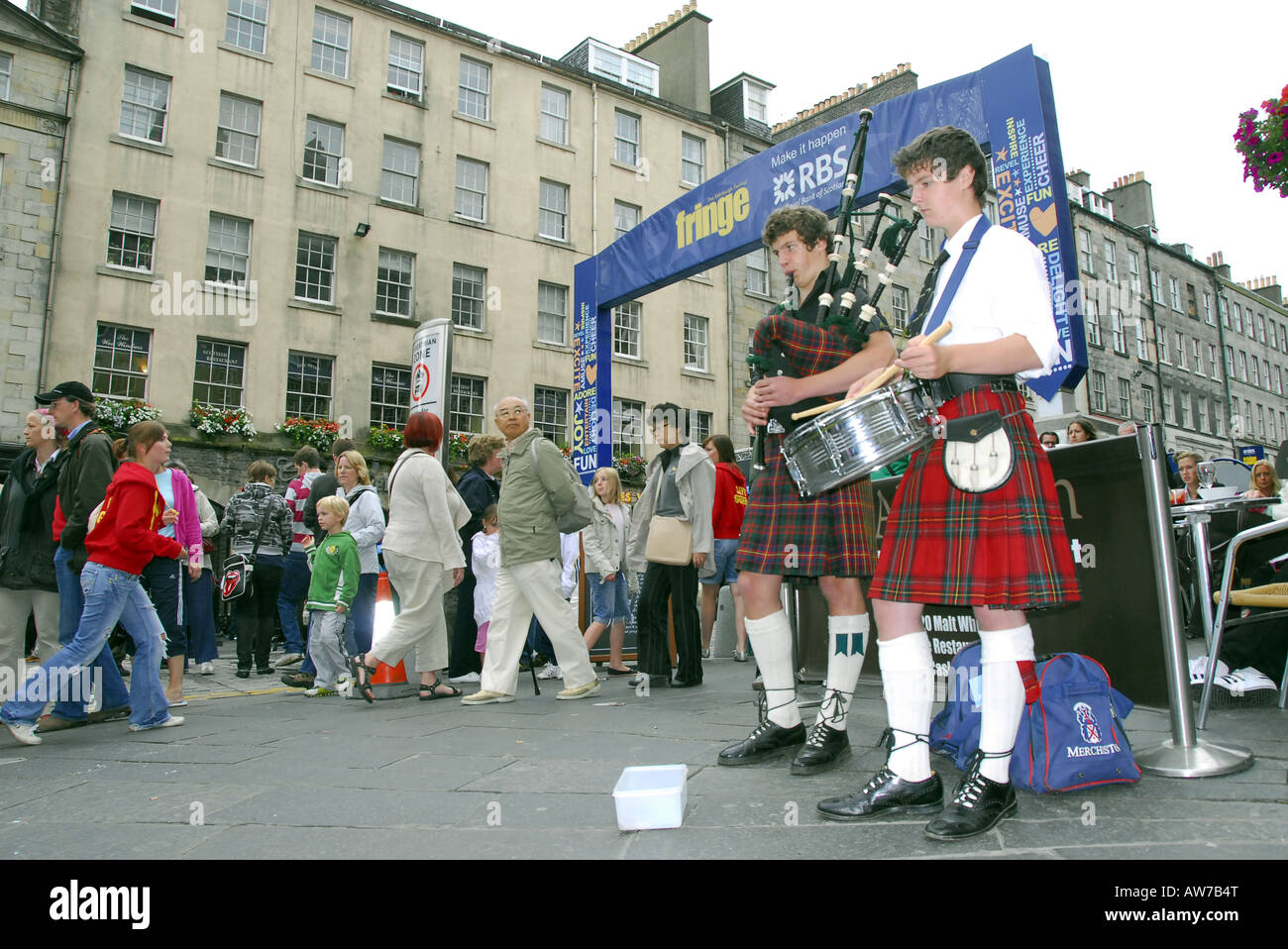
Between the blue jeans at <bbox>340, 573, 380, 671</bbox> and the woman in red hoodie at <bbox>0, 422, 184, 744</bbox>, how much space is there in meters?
2.02

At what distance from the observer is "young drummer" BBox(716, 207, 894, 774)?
341 cm

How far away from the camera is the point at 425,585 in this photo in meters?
6.41

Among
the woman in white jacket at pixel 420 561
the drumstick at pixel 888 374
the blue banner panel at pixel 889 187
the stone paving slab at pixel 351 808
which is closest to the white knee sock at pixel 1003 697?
the drumstick at pixel 888 374

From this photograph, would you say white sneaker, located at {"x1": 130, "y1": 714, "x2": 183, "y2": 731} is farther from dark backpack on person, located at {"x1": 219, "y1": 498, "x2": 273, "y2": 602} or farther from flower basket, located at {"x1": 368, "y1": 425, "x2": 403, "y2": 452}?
flower basket, located at {"x1": 368, "y1": 425, "x2": 403, "y2": 452}

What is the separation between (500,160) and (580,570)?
19.4 metres

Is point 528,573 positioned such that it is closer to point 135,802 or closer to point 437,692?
point 437,692

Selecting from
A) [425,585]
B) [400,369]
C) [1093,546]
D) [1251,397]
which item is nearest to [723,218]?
[425,585]

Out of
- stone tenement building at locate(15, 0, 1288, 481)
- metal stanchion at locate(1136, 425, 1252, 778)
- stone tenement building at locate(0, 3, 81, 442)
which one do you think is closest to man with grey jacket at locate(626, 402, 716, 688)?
metal stanchion at locate(1136, 425, 1252, 778)

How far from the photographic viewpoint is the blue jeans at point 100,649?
496 cm

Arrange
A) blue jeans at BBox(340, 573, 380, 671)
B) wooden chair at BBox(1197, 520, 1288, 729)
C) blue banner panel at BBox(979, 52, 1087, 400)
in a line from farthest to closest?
blue jeans at BBox(340, 573, 380, 671) → blue banner panel at BBox(979, 52, 1087, 400) → wooden chair at BBox(1197, 520, 1288, 729)

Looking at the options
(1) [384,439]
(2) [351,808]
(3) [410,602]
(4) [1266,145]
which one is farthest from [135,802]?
(1) [384,439]

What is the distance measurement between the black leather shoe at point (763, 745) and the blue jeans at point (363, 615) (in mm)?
4700

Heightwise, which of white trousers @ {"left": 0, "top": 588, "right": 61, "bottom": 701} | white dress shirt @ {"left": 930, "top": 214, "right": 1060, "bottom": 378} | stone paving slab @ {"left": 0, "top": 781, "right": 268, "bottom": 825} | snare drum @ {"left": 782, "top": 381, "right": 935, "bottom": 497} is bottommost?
stone paving slab @ {"left": 0, "top": 781, "right": 268, "bottom": 825}

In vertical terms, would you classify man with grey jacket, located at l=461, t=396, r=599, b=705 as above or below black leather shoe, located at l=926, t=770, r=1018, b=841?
above
